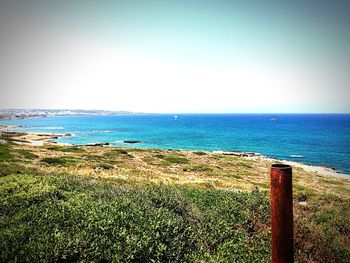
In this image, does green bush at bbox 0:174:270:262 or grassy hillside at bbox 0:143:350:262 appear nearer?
green bush at bbox 0:174:270:262

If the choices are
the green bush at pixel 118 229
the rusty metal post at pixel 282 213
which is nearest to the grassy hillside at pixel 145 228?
the green bush at pixel 118 229

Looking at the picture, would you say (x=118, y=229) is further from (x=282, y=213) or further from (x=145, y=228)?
(x=282, y=213)

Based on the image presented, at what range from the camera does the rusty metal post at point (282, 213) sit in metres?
4.48

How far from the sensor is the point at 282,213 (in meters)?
4.55

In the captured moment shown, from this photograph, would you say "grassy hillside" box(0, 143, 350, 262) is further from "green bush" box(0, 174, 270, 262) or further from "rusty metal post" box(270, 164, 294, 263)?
"rusty metal post" box(270, 164, 294, 263)

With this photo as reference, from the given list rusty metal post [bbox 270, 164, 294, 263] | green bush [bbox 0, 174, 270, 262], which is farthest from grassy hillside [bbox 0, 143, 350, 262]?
rusty metal post [bbox 270, 164, 294, 263]

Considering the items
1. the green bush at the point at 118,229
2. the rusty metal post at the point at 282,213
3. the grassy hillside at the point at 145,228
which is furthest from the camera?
the grassy hillside at the point at 145,228

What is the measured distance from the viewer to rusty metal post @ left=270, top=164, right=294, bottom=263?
4.48 m

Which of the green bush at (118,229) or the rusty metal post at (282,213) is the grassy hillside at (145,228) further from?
the rusty metal post at (282,213)

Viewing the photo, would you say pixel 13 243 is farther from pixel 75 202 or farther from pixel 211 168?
pixel 211 168

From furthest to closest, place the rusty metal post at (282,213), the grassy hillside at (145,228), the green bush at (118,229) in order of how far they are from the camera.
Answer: the grassy hillside at (145,228)
the green bush at (118,229)
the rusty metal post at (282,213)

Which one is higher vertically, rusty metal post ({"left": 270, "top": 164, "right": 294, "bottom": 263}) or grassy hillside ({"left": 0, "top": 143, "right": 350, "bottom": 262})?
rusty metal post ({"left": 270, "top": 164, "right": 294, "bottom": 263})

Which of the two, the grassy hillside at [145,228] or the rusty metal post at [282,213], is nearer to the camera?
the rusty metal post at [282,213]

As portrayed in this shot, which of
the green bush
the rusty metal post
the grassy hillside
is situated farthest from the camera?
the grassy hillside
